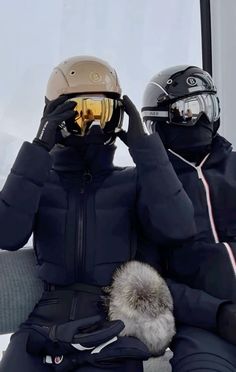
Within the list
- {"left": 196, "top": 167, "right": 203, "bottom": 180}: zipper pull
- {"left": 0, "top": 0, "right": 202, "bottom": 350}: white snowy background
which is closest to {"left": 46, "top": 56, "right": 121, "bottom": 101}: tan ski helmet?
{"left": 196, "top": 167, "right": 203, "bottom": 180}: zipper pull

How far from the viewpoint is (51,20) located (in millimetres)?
2117

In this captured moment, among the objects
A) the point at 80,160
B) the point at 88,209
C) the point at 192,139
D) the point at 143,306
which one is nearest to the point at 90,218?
the point at 88,209

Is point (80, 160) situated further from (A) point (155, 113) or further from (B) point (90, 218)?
(A) point (155, 113)

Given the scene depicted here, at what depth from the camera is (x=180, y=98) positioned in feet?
4.60

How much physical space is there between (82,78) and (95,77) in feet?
0.11

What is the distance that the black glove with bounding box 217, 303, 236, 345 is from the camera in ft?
3.61

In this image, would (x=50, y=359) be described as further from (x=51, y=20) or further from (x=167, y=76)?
(x=51, y=20)

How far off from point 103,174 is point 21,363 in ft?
1.69

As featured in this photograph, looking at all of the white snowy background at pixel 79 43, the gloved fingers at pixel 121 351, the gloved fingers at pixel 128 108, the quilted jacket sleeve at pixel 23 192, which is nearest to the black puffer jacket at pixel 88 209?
the quilted jacket sleeve at pixel 23 192

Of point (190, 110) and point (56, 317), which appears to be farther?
point (190, 110)

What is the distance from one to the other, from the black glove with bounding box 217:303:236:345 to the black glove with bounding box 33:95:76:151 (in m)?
0.57

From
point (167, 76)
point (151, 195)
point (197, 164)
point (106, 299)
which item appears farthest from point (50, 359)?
point (167, 76)

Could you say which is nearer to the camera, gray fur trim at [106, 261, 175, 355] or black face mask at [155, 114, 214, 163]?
gray fur trim at [106, 261, 175, 355]

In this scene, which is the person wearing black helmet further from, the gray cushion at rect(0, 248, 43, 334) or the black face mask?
the gray cushion at rect(0, 248, 43, 334)
